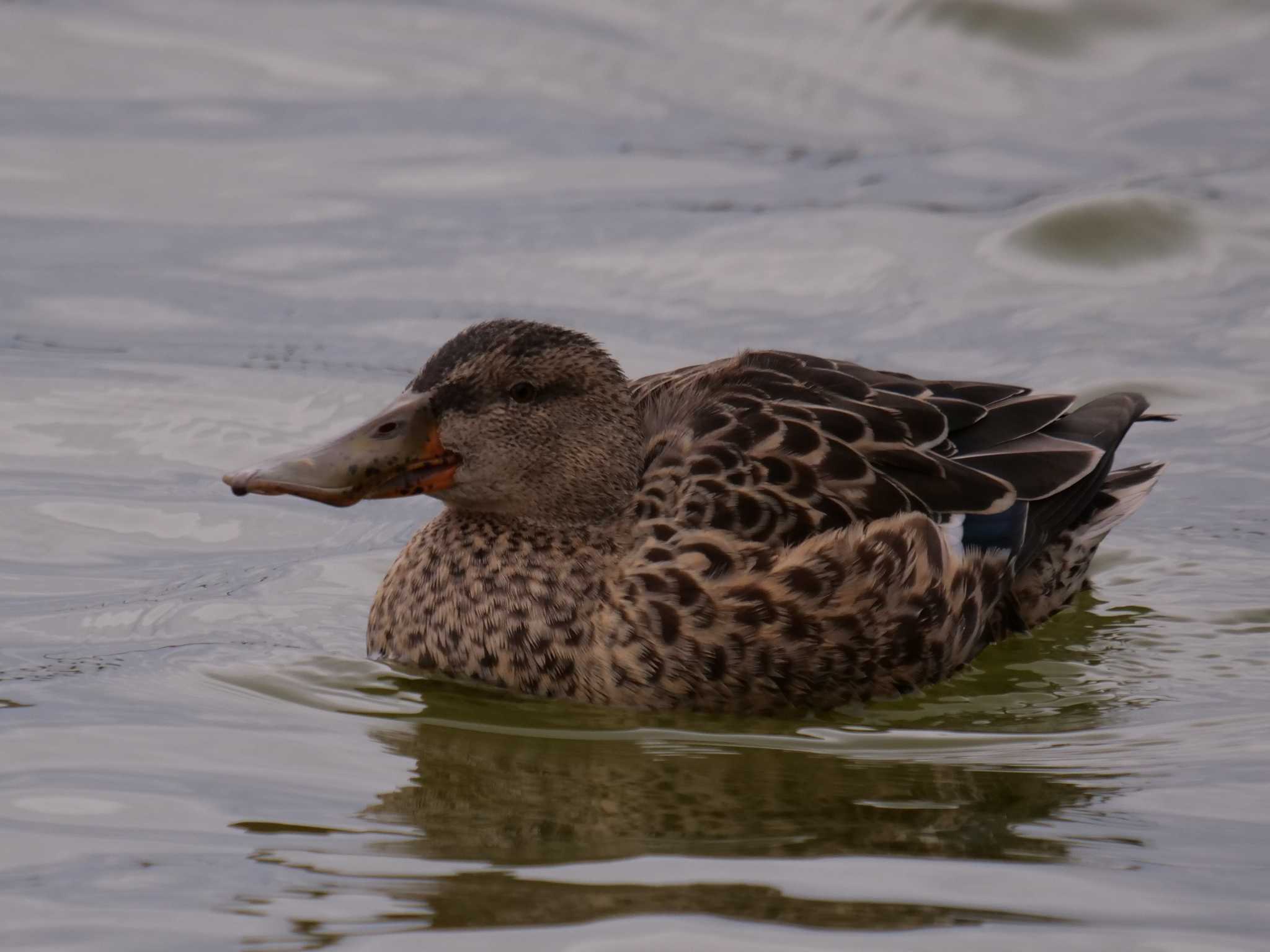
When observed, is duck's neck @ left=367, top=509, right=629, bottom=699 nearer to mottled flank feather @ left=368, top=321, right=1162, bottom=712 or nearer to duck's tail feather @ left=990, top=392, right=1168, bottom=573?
mottled flank feather @ left=368, top=321, right=1162, bottom=712

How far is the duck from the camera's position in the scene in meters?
6.91

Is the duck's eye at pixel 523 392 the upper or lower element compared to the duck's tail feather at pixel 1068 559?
upper

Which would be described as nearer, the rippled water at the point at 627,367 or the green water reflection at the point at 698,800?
the green water reflection at the point at 698,800

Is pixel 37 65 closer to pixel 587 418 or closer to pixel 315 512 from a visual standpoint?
pixel 315 512

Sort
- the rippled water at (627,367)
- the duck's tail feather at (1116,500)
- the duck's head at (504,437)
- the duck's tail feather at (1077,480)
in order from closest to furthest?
1. the rippled water at (627,367)
2. the duck's head at (504,437)
3. the duck's tail feather at (1077,480)
4. the duck's tail feather at (1116,500)

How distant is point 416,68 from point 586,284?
3.68 metres

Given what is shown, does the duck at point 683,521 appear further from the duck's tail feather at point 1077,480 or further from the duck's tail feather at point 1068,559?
the duck's tail feather at point 1068,559

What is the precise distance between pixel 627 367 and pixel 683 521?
12.6 ft

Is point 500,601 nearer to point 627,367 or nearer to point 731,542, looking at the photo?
point 731,542

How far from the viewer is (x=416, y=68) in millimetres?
14953

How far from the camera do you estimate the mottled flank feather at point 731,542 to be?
691 cm

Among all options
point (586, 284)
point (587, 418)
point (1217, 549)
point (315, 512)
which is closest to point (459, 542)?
point (587, 418)

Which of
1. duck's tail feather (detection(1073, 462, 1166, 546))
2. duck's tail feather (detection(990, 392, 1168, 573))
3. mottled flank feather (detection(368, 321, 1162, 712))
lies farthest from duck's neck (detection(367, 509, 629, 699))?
duck's tail feather (detection(1073, 462, 1166, 546))

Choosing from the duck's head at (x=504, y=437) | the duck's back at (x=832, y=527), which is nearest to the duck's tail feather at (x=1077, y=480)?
the duck's back at (x=832, y=527)
